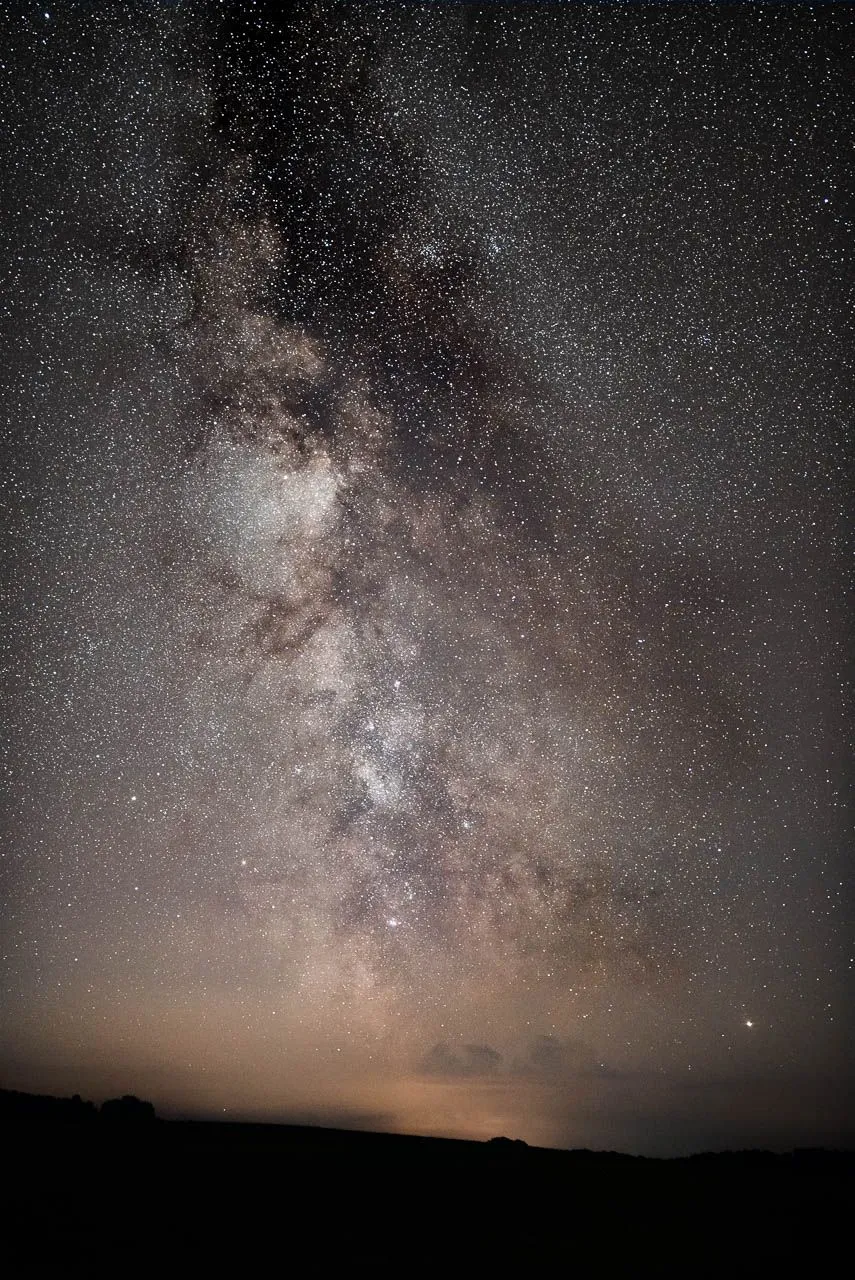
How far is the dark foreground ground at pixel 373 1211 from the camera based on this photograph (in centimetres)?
744

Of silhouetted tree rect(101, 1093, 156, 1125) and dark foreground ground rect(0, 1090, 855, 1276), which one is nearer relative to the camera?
dark foreground ground rect(0, 1090, 855, 1276)

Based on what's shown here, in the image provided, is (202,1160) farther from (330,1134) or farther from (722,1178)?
(722,1178)

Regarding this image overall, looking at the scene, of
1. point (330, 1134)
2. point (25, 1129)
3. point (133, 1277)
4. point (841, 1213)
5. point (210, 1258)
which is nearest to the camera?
point (133, 1277)

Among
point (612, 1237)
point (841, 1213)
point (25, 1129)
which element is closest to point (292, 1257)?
point (612, 1237)

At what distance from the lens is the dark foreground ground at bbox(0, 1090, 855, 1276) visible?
744 cm

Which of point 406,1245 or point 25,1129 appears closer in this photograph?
point 406,1245

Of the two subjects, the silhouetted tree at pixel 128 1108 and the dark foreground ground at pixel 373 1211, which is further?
the silhouetted tree at pixel 128 1108

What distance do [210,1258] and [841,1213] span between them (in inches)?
331

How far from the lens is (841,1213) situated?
10.6m

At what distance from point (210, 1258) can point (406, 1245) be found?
6.71ft

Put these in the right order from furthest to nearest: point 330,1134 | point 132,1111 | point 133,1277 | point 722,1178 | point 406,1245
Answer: point 132,1111, point 330,1134, point 722,1178, point 406,1245, point 133,1277

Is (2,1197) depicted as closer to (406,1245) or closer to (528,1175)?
(406,1245)

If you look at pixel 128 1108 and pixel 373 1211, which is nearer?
pixel 373 1211

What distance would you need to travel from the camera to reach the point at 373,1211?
909cm
